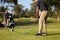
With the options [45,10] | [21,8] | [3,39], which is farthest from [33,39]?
[21,8]

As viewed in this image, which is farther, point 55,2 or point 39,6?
point 55,2

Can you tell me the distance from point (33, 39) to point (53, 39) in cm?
89

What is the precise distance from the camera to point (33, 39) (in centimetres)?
1085

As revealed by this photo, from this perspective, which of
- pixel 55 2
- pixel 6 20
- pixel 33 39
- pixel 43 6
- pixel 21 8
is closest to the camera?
pixel 33 39

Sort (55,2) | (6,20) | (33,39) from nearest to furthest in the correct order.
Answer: (33,39) < (6,20) < (55,2)

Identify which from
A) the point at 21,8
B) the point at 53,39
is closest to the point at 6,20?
the point at 53,39

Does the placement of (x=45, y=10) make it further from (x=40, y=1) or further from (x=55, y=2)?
(x=55, y=2)

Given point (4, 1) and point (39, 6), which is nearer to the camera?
point (39, 6)

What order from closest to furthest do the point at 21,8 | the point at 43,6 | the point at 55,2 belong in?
the point at 43,6
the point at 55,2
the point at 21,8

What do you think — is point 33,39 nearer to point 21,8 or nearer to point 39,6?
point 39,6

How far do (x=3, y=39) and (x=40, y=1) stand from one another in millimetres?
2805

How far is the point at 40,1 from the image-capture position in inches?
487

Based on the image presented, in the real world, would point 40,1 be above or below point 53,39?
above

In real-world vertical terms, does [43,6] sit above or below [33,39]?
above
